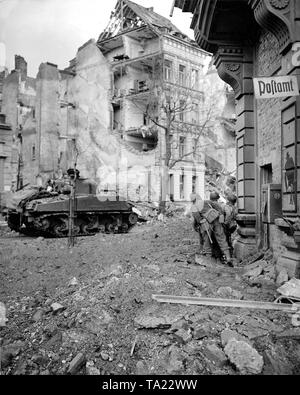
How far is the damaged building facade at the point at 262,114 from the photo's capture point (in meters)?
5.89

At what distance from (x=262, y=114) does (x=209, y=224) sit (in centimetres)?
262

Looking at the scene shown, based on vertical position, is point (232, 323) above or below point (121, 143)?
below

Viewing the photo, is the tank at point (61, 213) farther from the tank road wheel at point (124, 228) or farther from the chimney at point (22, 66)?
the chimney at point (22, 66)

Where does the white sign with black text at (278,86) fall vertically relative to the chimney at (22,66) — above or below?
below

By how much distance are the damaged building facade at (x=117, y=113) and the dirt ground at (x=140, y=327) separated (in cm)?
2063

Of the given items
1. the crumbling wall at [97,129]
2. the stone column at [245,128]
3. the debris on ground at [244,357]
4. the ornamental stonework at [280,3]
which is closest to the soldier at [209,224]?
A: the stone column at [245,128]

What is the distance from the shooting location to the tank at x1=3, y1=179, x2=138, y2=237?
1498 cm

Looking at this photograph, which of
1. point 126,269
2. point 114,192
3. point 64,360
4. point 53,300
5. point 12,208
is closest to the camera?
point 64,360

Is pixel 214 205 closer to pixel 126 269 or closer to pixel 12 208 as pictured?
pixel 126 269

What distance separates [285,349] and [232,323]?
62cm

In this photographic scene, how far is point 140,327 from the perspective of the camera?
4.34 m

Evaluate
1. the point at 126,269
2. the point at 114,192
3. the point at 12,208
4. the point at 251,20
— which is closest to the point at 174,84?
the point at 114,192


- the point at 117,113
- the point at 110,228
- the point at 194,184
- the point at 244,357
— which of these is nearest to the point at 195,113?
the point at 194,184
